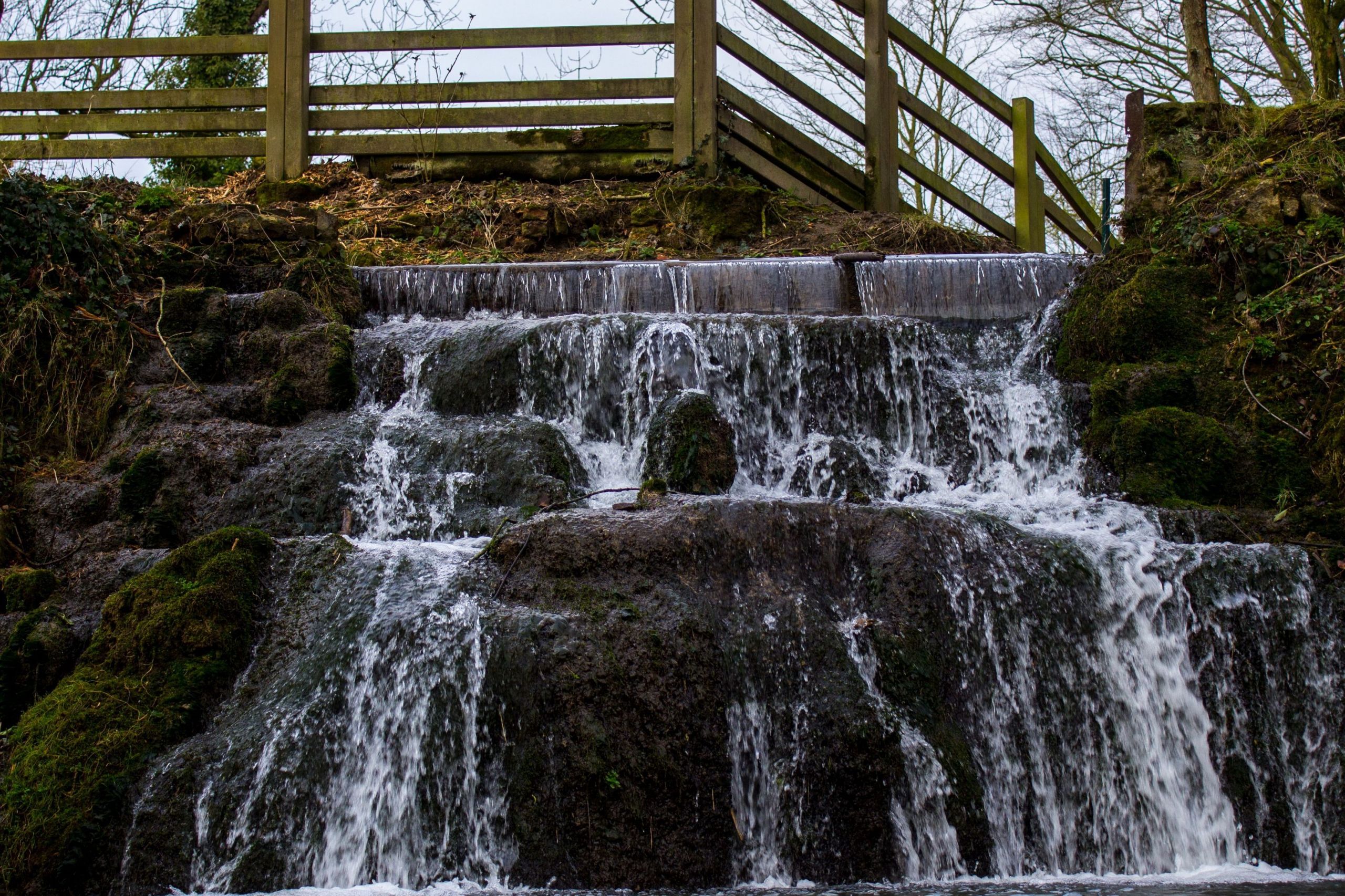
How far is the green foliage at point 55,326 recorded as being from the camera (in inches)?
256

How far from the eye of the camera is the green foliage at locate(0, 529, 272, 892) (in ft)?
13.0

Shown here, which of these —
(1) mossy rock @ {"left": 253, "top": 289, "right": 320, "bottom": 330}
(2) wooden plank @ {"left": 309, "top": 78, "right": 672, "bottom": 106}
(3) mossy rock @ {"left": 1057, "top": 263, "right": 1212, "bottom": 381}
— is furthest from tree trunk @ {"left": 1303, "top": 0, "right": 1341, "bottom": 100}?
(1) mossy rock @ {"left": 253, "top": 289, "right": 320, "bottom": 330}

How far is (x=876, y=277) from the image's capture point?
26.4ft

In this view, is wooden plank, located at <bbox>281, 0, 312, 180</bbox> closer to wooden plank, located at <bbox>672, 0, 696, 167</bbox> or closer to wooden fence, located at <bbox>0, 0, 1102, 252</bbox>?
wooden fence, located at <bbox>0, 0, 1102, 252</bbox>

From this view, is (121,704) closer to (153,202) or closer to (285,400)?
(285,400)

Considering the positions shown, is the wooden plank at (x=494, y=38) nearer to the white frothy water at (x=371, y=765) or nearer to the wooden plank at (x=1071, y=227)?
the wooden plank at (x=1071, y=227)

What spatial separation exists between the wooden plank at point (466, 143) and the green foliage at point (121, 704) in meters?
6.39

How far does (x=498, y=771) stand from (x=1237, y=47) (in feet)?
48.1

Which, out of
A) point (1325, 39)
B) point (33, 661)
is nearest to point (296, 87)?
point (33, 661)

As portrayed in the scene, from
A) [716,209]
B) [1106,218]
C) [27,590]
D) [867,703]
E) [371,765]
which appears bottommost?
[371,765]

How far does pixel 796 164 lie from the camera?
1070 cm

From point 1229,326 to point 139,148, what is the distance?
8.96m

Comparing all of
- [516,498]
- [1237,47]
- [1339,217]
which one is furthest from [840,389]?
[1237,47]

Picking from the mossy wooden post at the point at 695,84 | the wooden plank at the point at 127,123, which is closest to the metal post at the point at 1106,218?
the mossy wooden post at the point at 695,84
